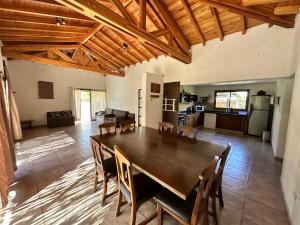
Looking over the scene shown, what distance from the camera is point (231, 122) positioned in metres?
6.40

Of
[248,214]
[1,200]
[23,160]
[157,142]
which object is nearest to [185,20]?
[157,142]

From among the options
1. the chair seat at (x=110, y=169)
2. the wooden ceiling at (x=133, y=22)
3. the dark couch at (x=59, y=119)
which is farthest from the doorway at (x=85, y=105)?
the chair seat at (x=110, y=169)

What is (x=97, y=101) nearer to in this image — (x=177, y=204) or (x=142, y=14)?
(x=142, y=14)

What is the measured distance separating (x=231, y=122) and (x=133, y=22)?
5.93 m

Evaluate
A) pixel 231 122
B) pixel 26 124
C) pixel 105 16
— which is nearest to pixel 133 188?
pixel 105 16

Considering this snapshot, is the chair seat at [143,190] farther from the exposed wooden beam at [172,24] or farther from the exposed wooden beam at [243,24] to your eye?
the exposed wooden beam at [243,24]

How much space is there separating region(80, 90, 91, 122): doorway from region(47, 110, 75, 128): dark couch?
963mm

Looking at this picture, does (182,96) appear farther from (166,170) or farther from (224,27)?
(166,170)

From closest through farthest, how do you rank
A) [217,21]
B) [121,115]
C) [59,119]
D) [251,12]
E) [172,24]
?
[251,12] < [217,21] < [172,24] < [59,119] < [121,115]

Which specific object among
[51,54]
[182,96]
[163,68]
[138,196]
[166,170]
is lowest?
[138,196]

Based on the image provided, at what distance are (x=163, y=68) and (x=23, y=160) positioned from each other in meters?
5.15

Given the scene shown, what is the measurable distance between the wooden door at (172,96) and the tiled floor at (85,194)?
2300mm

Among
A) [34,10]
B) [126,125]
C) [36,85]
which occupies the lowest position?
[126,125]

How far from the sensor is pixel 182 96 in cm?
695
